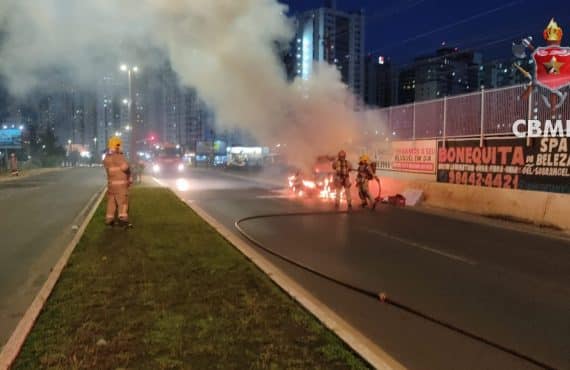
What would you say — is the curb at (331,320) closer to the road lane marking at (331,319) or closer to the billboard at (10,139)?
the road lane marking at (331,319)

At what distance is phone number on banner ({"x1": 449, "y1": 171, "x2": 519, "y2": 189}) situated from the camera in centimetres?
1409

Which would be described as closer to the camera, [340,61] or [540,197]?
[540,197]

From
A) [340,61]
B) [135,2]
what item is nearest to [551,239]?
[135,2]

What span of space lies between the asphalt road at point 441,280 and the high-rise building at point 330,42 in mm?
13520

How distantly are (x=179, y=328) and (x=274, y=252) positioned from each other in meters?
4.08

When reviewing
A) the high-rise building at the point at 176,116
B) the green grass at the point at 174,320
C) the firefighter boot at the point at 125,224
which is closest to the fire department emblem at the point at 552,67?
the green grass at the point at 174,320

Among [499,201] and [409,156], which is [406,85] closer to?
[409,156]

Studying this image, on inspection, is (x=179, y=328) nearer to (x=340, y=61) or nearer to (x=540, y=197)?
(x=540, y=197)

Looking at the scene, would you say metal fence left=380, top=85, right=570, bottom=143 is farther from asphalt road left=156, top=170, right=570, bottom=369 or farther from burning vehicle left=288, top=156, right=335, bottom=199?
asphalt road left=156, top=170, right=570, bottom=369

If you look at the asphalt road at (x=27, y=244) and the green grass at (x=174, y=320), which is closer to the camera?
the green grass at (x=174, y=320)

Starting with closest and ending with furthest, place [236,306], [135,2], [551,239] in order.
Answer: [236,306], [551,239], [135,2]

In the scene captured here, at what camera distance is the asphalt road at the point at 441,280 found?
4.67 m

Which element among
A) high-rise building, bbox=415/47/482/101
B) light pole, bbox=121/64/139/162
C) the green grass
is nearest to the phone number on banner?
the green grass

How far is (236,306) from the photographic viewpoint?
543cm
